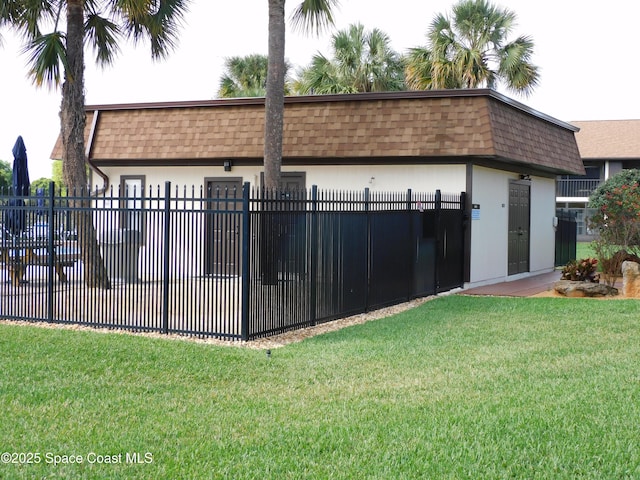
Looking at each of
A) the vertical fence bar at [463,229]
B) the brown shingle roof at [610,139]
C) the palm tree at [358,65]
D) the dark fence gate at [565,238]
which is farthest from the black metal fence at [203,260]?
the brown shingle roof at [610,139]

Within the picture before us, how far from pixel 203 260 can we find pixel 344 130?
635 centimetres

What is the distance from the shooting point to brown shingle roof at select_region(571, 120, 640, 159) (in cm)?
4128

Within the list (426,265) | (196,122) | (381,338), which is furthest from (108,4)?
(381,338)

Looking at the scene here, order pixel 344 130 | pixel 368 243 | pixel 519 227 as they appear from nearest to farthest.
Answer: pixel 368 243 < pixel 344 130 < pixel 519 227

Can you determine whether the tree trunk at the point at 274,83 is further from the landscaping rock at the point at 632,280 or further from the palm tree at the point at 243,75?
the palm tree at the point at 243,75

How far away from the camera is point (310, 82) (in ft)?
97.8

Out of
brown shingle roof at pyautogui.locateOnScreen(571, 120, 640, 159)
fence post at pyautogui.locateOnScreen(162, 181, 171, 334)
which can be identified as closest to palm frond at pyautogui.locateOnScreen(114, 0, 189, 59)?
fence post at pyautogui.locateOnScreen(162, 181, 171, 334)

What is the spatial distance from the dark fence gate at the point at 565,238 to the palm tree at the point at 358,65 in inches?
365

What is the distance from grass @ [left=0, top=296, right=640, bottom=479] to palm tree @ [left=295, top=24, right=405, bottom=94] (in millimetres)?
20426

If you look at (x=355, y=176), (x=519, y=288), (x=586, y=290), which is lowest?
(x=519, y=288)

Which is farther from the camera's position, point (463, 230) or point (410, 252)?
point (463, 230)

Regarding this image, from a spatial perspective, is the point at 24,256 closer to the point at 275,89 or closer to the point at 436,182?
the point at 275,89

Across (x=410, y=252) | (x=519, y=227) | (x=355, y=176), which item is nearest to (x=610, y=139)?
(x=519, y=227)

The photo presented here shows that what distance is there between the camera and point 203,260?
1081 cm
